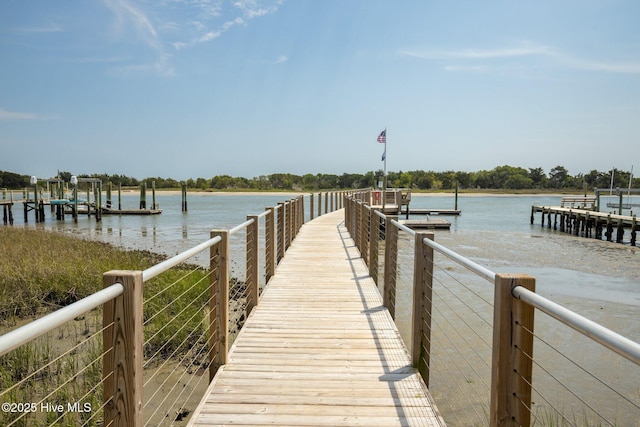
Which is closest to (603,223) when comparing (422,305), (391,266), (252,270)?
(391,266)

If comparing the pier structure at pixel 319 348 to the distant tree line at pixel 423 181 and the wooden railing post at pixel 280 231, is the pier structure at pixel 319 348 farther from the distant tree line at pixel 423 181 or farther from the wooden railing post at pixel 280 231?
the distant tree line at pixel 423 181

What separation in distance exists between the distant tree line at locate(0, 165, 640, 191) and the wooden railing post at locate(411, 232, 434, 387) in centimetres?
10343

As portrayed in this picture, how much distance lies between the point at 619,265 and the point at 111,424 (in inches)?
741

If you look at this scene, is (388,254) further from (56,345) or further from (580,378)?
(56,345)

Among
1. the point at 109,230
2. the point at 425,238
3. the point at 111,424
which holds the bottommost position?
the point at 109,230

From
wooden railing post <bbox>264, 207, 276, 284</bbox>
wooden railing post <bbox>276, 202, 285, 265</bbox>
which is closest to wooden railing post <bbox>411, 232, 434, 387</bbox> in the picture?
wooden railing post <bbox>264, 207, 276, 284</bbox>

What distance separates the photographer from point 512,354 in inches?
88.7

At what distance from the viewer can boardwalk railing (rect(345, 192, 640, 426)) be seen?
2.19m

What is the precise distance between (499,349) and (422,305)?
175cm

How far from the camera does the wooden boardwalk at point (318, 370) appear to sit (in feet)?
10.3

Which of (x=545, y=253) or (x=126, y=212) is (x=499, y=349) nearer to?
(x=545, y=253)

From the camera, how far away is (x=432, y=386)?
5.94m

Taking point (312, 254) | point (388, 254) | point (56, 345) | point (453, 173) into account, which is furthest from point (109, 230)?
point (453, 173)

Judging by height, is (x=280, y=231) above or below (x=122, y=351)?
below
